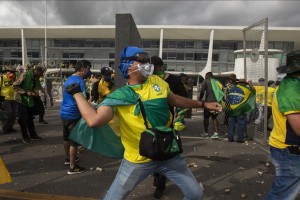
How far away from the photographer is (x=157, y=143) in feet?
7.86

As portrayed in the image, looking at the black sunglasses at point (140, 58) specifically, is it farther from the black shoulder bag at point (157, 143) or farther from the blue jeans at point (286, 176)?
the blue jeans at point (286, 176)

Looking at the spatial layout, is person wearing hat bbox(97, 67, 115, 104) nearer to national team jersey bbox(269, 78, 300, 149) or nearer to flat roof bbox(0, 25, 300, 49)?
national team jersey bbox(269, 78, 300, 149)

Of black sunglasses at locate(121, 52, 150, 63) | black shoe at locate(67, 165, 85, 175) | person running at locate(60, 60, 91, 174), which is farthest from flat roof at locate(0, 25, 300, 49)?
Result: black sunglasses at locate(121, 52, 150, 63)

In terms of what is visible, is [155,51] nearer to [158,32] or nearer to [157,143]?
[158,32]

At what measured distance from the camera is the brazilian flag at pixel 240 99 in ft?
24.7

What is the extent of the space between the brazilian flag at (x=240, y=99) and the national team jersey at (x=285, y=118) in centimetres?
456

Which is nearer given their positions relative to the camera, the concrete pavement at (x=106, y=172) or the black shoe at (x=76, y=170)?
the concrete pavement at (x=106, y=172)

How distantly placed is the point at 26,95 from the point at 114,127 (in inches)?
216

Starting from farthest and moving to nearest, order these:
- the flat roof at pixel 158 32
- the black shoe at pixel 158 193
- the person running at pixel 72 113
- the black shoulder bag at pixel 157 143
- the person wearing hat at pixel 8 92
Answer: the flat roof at pixel 158 32 < the person wearing hat at pixel 8 92 < the person running at pixel 72 113 < the black shoe at pixel 158 193 < the black shoulder bag at pixel 157 143

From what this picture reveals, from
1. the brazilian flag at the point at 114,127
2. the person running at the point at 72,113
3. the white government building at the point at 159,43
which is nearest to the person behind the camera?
the brazilian flag at the point at 114,127

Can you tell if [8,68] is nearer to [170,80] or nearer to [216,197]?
[170,80]

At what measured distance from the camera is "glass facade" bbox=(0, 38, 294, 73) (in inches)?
1631

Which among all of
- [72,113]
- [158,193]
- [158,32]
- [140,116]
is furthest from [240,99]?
[158,32]

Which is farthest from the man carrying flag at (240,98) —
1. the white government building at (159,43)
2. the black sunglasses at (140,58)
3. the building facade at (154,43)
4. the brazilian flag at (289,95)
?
the building facade at (154,43)
